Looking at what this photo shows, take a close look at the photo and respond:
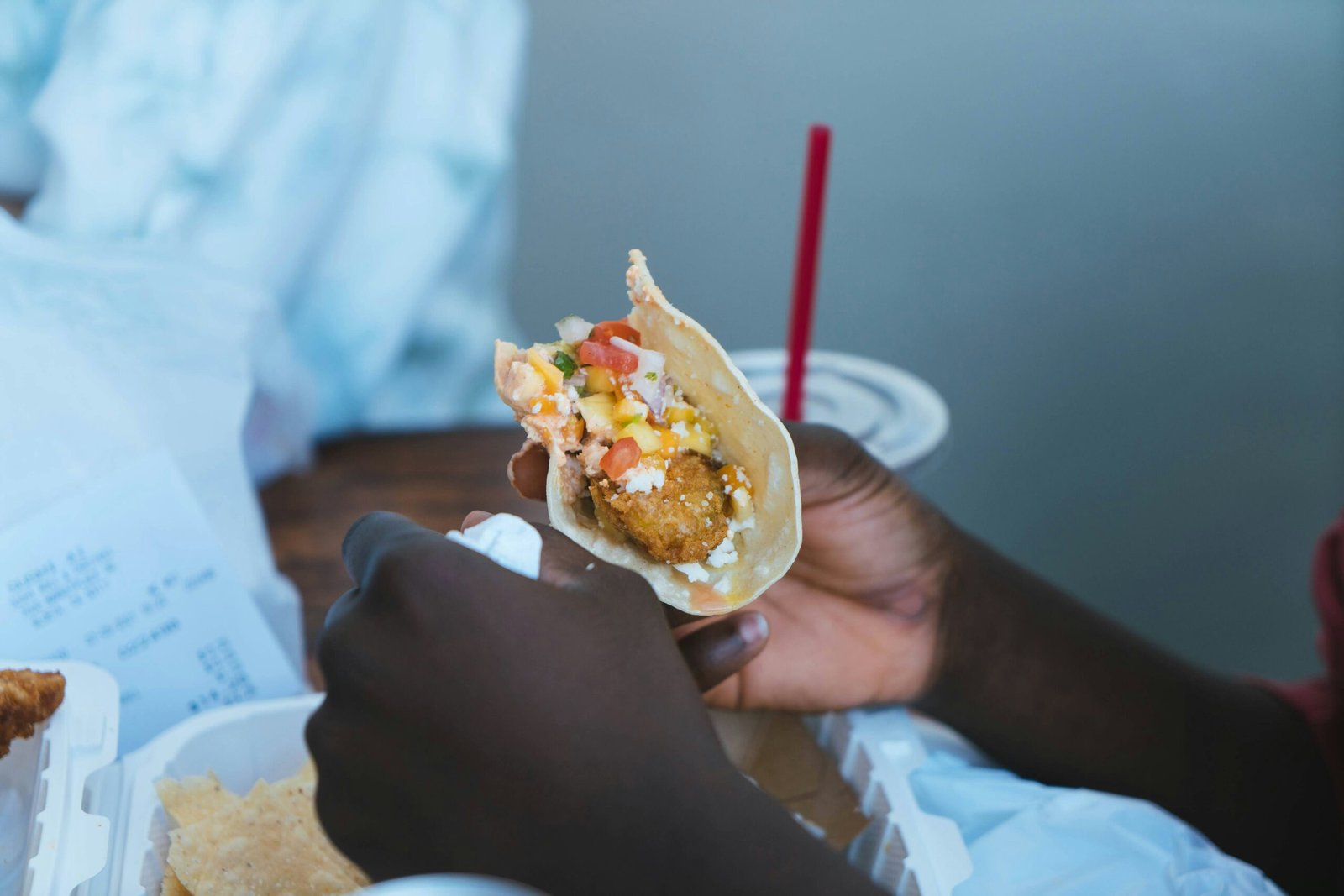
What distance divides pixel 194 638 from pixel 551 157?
162cm

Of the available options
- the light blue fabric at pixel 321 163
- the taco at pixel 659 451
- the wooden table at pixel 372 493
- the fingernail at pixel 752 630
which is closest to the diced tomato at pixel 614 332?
the taco at pixel 659 451

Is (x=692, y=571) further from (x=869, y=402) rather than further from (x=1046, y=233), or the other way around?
(x=1046, y=233)

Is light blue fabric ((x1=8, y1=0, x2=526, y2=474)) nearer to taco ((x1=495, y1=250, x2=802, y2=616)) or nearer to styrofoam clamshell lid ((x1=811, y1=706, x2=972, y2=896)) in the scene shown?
taco ((x1=495, y1=250, x2=802, y2=616))

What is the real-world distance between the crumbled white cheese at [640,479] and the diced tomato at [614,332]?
0.39 feet

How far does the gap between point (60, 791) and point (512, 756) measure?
1.59 ft

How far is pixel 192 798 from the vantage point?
933mm

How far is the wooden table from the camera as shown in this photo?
67.1 inches

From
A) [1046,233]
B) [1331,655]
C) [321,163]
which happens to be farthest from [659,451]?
[1046,233]

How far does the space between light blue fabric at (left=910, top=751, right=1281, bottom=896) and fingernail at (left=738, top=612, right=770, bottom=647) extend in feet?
1.08

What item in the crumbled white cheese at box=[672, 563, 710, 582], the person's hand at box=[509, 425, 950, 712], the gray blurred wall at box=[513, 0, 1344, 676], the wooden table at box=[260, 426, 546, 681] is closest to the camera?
the crumbled white cheese at box=[672, 563, 710, 582]

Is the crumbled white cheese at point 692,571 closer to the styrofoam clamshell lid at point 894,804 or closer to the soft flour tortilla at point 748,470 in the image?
the soft flour tortilla at point 748,470

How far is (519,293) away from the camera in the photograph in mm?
Answer: 2615

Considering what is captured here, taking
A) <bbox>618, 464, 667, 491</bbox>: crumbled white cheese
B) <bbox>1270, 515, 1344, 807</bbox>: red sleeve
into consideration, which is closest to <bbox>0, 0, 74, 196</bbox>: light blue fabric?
<bbox>618, 464, 667, 491</bbox>: crumbled white cheese

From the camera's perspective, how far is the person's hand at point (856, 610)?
111 cm
